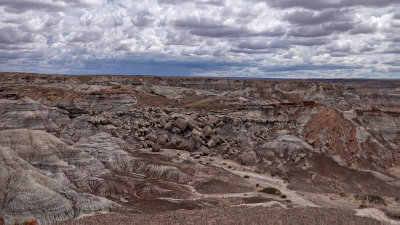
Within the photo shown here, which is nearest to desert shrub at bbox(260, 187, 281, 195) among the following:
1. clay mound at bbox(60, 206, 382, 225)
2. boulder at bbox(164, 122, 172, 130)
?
clay mound at bbox(60, 206, 382, 225)

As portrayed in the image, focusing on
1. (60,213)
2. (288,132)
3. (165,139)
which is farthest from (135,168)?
(288,132)

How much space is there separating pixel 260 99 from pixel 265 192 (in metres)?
70.7

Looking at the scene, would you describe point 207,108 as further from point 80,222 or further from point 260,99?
point 80,222

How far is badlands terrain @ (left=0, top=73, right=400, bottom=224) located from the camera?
28047mm

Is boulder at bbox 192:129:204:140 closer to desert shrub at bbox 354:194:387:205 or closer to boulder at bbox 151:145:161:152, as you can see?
boulder at bbox 151:145:161:152

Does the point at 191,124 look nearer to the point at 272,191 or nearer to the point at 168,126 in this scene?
the point at 168,126

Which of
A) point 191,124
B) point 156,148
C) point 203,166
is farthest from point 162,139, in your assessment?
point 203,166

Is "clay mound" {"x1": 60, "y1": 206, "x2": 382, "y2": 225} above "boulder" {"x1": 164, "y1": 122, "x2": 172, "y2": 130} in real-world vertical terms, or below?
below

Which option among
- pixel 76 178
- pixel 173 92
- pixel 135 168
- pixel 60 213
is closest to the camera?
pixel 60 213

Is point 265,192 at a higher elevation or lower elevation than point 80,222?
lower

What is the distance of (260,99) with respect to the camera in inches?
4313

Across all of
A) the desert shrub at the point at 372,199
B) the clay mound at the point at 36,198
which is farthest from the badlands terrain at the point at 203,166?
the desert shrub at the point at 372,199

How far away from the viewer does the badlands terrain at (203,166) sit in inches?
1104

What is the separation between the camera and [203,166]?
49125 mm
